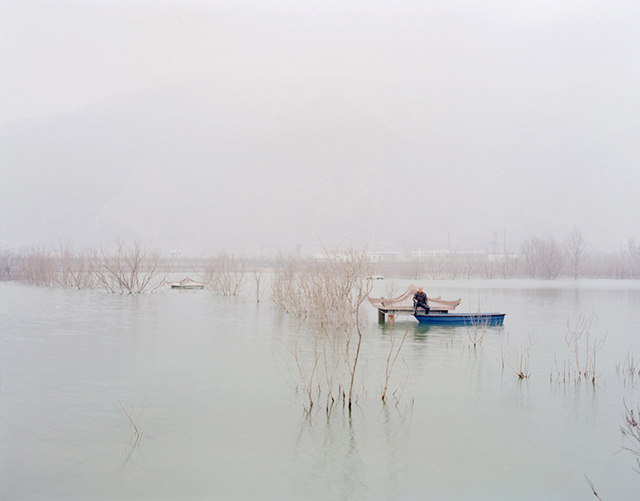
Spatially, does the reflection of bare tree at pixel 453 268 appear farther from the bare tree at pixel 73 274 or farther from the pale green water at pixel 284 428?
the pale green water at pixel 284 428

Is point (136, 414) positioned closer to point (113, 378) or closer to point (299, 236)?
point (113, 378)

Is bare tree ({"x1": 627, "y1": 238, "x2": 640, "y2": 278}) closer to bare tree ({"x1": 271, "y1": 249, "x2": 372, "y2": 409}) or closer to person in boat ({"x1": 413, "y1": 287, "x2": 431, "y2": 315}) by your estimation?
bare tree ({"x1": 271, "y1": 249, "x2": 372, "y2": 409})

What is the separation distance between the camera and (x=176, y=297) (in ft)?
71.0

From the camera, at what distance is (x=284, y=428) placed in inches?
212

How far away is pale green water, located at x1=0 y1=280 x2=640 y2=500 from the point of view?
4.16 meters

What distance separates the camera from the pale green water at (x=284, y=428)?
4.16 m

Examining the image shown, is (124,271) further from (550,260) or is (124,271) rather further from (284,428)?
(550,260)

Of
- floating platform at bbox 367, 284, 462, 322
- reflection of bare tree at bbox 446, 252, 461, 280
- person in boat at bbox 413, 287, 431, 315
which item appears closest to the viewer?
person in boat at bbox 413, 287, 431, 315

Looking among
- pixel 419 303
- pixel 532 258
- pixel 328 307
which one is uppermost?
pixel 532 258

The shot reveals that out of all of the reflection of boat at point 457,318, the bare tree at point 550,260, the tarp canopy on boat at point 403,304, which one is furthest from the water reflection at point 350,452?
the bare tree at point 550,260

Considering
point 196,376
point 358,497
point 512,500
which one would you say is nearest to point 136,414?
point 196,376

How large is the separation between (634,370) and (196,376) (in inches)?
262

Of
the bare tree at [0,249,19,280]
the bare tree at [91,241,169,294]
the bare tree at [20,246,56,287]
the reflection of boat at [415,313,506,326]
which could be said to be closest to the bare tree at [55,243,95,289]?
the bare tree at [20,246,56,287]

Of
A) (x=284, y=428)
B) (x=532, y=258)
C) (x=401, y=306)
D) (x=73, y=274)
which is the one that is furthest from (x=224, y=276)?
(x=532, y=258)
